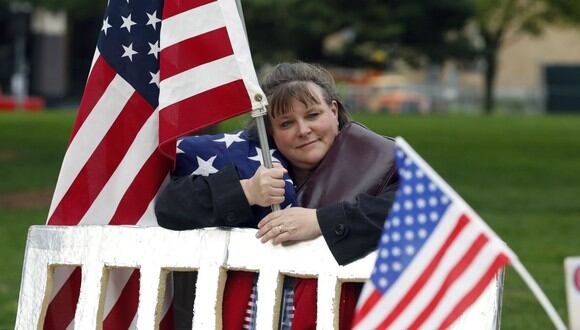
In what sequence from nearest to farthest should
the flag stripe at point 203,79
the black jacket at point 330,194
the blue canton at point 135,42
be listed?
the black jacket at point 330,194 < the flag stripe at point 203,79 < the blue canton at point 135,42

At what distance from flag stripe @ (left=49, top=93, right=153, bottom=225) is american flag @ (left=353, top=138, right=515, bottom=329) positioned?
1.74m

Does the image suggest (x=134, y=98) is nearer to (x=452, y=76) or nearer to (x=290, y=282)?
(x=290, y=282)

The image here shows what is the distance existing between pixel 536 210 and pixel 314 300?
34.9 ft

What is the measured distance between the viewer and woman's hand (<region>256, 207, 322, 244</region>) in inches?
164

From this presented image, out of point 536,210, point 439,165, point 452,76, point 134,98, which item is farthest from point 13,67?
point 134,98

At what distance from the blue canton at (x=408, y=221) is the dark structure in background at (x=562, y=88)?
52.1 m

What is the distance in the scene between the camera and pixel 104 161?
4766 millimetres

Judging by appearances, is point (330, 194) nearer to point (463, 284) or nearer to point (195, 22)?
point (195, 22)

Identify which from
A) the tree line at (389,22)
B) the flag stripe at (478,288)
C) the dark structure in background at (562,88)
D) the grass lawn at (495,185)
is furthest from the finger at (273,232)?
the dark structure in background at (562,88)

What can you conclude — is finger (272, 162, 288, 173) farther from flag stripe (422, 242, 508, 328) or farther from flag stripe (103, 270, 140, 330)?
flag stripe (422, 242, 508, 328)

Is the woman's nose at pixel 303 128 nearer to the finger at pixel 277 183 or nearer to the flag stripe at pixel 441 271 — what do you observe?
the finger at pixel 277 183

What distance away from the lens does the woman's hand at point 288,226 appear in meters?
4.16

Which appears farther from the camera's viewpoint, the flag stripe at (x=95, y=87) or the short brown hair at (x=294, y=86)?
the flag stripe at (x=95, y=87)

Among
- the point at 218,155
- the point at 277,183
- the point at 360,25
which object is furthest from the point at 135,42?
the point at 360,25
